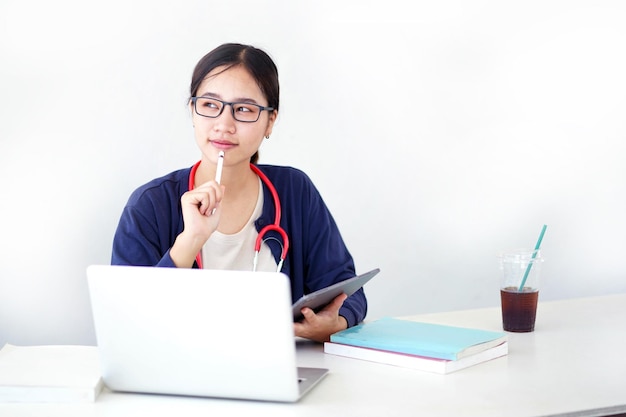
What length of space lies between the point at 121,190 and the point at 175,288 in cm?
99

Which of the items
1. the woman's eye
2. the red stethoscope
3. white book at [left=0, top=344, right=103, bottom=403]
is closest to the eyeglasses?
the woman's eye

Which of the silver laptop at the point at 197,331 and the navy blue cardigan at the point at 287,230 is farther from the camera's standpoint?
the navy blue cardigan at the point at 287,230

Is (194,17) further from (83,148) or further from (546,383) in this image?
(546,383)

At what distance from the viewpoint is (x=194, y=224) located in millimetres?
1701

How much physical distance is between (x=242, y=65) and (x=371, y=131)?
618mm

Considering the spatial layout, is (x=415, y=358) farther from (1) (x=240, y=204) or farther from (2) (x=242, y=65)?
(2) (x=242, y=65)

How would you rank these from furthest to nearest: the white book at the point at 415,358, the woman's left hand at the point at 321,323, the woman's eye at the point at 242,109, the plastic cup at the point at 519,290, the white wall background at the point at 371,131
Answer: the white wall background at the point at 371,131 < the woman's eye at the point at 242,109 < the plastic cup at the point at 519,290 < the woman's left hand at the point at 321,323 < the white book at the point at 415,358

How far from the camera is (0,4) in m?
2.05

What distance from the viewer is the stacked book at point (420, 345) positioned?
4.99 ft

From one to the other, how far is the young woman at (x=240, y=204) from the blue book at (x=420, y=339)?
0.27 feet

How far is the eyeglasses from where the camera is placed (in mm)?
1913

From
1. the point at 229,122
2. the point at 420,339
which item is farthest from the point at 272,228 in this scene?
the point at 420,339

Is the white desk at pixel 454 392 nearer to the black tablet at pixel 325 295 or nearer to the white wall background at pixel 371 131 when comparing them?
the black tablet at pixel 325 295

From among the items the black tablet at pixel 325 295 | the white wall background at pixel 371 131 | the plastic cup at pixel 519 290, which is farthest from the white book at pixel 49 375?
the plastic cup at pixel 519 290
